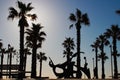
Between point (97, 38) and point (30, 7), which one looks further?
point (97, 38)

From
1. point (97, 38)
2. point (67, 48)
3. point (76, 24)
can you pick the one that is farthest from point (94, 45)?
point (76, 24)

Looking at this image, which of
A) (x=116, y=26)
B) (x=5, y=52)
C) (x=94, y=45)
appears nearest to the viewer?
(x=116, y=26)

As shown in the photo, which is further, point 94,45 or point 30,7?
point 94,45

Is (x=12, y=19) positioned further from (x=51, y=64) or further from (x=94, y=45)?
(x=94, y=45)

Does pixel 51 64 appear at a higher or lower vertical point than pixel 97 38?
lower

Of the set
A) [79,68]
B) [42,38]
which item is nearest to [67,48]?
[42,38]

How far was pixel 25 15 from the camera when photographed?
4722cm

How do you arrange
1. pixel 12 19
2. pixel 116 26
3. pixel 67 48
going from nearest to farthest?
1. pixel 12 19
2. pixel 116 26
3. pixel 67 48

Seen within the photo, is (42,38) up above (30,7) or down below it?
below

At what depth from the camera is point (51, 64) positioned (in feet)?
160

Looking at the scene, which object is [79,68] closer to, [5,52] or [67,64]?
[67,64]

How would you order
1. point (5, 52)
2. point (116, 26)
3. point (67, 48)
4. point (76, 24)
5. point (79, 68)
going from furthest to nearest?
point (5, 52), point (67, 48), point (116, 26), point (76, 24), point (79, 68)

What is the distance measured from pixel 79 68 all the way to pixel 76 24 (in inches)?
390

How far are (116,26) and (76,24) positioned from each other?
40.1ft
